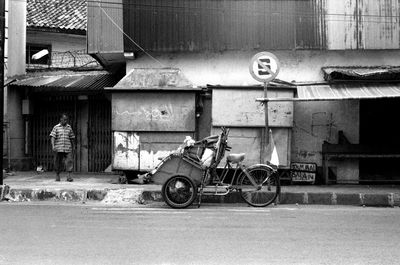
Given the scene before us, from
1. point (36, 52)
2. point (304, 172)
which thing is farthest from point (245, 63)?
point (36, 52)

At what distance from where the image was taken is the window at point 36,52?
63.8ft

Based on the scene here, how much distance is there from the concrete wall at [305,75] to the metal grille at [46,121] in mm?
3734

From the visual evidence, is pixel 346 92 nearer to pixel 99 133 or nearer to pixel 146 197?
pixel 146 197

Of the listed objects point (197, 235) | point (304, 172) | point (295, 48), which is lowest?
point (197, 235)

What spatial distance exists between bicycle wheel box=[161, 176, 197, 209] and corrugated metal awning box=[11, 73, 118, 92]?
19.1 feet

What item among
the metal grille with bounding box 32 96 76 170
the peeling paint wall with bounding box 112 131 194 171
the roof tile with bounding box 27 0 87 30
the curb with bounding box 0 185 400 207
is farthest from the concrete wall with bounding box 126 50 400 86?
the roof tile with bounding box 27 0 87 30

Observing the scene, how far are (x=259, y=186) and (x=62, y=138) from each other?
17.9 ft

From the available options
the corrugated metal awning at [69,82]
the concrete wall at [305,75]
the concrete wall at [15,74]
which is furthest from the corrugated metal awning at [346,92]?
the concrete wall at [15,74]

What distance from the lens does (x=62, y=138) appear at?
13.0 meters

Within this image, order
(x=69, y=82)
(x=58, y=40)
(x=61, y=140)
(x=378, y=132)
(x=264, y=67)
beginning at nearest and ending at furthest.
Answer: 1. (x=264, y=67)
2. (x=61, y=140)
3. (x=378, y=132)
4. (x=69, y=82)
5. (x=58, y=40)

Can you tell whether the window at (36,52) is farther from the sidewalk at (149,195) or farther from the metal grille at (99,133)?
the sidewalk at (149,195)

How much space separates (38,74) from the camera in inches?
652

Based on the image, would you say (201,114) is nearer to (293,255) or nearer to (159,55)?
(159,55)

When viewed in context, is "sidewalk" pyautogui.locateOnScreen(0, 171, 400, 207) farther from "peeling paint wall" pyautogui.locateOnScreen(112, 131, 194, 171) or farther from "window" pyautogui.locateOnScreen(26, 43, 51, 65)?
"window" pyautogui.locateOnScreen(26, 43, 51, 65)
